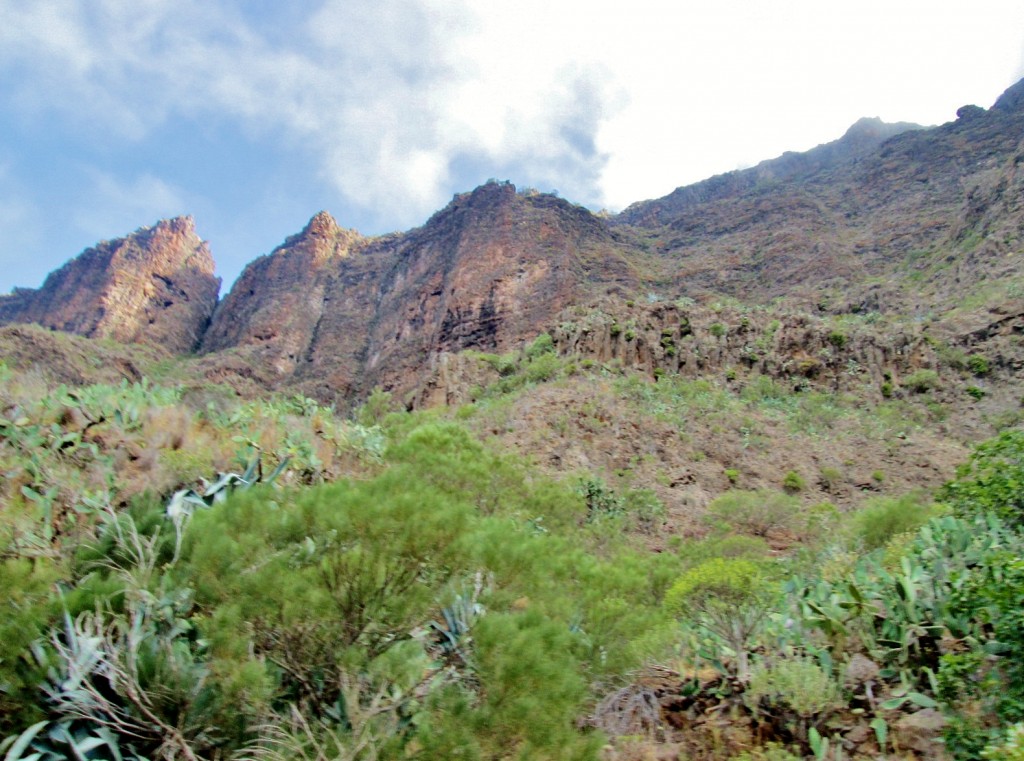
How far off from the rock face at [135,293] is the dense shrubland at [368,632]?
7842 cm

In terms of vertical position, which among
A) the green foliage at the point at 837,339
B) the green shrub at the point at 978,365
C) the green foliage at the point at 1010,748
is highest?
the green foliage at the point at 837,339

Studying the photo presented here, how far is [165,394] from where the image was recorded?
7.22 m

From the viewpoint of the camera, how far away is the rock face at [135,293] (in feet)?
241

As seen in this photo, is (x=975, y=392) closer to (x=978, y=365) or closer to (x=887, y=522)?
(x=978, y=365)

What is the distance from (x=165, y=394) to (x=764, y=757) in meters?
7.06

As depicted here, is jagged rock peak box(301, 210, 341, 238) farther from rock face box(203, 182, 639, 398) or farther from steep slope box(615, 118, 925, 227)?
steep slope box(615, 118, 925, 227)

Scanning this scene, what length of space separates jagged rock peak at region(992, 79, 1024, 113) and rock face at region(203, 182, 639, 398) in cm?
4642

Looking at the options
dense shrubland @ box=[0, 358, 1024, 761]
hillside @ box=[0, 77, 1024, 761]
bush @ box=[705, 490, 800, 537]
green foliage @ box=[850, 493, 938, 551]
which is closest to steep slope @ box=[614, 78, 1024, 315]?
hillside @ box=[0, 77, 1024, 761]

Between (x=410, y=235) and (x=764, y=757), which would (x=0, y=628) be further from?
(x=410, y=235)

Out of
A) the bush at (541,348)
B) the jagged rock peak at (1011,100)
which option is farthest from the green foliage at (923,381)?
the jagged rock peak at (1011,100)

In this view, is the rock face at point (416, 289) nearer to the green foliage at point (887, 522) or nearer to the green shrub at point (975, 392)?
the green shrub at point (975, 392)

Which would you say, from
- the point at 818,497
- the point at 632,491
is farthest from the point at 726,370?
the point at 632,491

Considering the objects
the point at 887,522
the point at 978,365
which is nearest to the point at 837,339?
the point at 978,365

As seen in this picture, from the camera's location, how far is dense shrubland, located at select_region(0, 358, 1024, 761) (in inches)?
134
